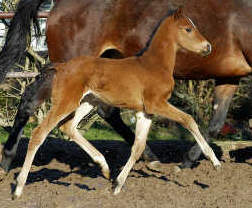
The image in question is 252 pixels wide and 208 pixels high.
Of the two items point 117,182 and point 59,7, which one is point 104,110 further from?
point 117,182

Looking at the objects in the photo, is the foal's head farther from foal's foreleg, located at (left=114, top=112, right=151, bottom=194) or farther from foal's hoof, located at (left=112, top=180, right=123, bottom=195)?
foal's hoof, located at (left=112, top=180, right=123, bottom=195)

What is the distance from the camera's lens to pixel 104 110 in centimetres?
613

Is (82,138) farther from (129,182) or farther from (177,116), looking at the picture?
(177,116)

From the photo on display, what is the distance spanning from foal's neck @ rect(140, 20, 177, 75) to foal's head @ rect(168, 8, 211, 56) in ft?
0.15

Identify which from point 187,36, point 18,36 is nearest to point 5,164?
point 18,36

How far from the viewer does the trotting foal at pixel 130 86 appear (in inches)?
175

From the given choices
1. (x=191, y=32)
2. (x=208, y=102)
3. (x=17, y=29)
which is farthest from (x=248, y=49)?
(x=208, y=102)

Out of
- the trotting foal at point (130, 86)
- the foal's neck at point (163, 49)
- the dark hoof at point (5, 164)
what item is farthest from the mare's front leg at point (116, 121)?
the foal's neck at point (163, 49)

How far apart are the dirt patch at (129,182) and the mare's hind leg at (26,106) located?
0.66ft

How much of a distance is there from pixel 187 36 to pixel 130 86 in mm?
626

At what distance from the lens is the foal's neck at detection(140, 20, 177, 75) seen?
4.73m

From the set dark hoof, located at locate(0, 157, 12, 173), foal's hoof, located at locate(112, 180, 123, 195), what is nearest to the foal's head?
foal's hoof, located at locate(112, 180, 123, 195)

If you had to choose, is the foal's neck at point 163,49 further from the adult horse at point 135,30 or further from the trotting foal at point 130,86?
the adult horse at point 135,30

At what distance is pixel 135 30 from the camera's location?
5762 millimetres
